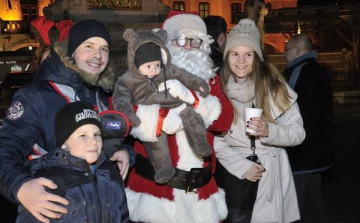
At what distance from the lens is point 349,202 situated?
7.01 meters

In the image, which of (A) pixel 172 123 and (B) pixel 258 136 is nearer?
(A) pixel 172 123

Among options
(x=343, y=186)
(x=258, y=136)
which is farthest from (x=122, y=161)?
(x=343, y=186)

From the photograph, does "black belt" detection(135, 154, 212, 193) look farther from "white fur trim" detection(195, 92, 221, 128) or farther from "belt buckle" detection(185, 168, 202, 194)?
"white fur trim" detection(195, 92, 221, 128)

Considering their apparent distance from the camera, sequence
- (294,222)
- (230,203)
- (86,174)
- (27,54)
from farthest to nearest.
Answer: (27,54)
(294,222)
(230,203)
(86,174)

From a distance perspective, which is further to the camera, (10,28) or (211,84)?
(10,28)

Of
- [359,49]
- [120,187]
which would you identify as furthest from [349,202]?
[359,49]

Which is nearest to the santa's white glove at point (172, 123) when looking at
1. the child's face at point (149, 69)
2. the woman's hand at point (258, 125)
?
the child's face at point (149, 69)

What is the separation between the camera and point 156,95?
3.11 m

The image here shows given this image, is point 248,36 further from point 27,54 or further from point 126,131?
point 27,54

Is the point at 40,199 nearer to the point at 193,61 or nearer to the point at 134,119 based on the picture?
the point at 134,119

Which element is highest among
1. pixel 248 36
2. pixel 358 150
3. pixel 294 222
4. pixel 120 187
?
pixel 248 36

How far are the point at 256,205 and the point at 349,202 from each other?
3.82m

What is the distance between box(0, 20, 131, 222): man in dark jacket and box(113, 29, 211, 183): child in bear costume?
0.20 m

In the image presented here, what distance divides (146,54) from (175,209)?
113 cm
